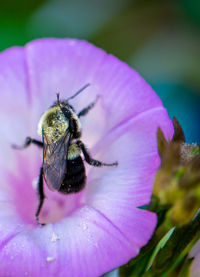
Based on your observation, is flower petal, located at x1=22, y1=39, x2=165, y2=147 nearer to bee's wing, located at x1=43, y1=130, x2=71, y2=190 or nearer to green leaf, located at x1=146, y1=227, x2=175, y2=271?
bee's wing, located at x1=43, y1=130, x2=71, y2=190

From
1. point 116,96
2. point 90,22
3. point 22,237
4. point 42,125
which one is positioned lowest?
point 22,237

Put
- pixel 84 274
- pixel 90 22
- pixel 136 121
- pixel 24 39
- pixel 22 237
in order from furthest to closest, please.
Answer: pixel 90 22 → pixel 24 39 → pixel 136 121 → pixel 22 237 → pixel 84 274

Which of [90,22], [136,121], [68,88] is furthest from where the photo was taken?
[90,22]

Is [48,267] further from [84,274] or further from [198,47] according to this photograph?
[198,47]

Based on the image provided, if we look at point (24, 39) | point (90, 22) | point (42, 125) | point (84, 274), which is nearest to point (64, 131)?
point (42, 125)

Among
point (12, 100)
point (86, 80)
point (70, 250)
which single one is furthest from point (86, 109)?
point (70, 250)

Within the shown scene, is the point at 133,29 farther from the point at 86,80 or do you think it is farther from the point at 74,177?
the point at 74,177

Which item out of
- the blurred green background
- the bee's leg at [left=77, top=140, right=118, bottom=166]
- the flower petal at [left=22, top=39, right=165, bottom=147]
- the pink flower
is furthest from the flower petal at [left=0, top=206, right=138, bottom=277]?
the blurred green background
